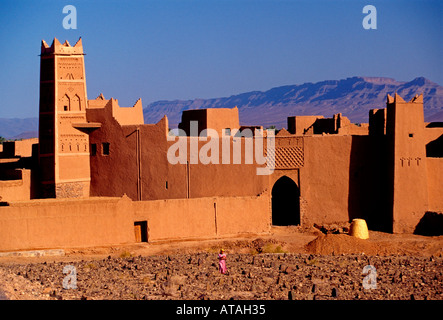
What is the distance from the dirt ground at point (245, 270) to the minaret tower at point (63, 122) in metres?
4.53

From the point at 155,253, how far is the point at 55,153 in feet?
21.5

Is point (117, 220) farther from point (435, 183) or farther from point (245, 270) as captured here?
point (435, 183)

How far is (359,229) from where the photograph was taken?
30219mm

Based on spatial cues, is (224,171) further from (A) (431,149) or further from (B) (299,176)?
(A) (431,149)

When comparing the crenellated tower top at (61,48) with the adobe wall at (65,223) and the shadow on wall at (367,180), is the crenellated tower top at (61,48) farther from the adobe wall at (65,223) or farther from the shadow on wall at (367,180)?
the shadow on wall at (367,180)

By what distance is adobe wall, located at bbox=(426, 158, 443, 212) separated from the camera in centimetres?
3209

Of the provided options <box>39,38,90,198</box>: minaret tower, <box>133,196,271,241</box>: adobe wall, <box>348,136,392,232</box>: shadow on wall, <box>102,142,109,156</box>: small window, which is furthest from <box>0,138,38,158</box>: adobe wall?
<box>348,136,392,232</box>: shadow on wall

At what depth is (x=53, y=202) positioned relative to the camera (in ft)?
88.4

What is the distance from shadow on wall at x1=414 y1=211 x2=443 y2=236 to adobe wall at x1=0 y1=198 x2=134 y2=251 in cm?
1247

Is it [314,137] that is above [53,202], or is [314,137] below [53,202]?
above

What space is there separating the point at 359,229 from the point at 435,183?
14.9ft

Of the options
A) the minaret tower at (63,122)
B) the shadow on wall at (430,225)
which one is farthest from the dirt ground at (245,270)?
the minaret tower at (63,122)

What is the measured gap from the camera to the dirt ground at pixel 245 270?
67.8ft
